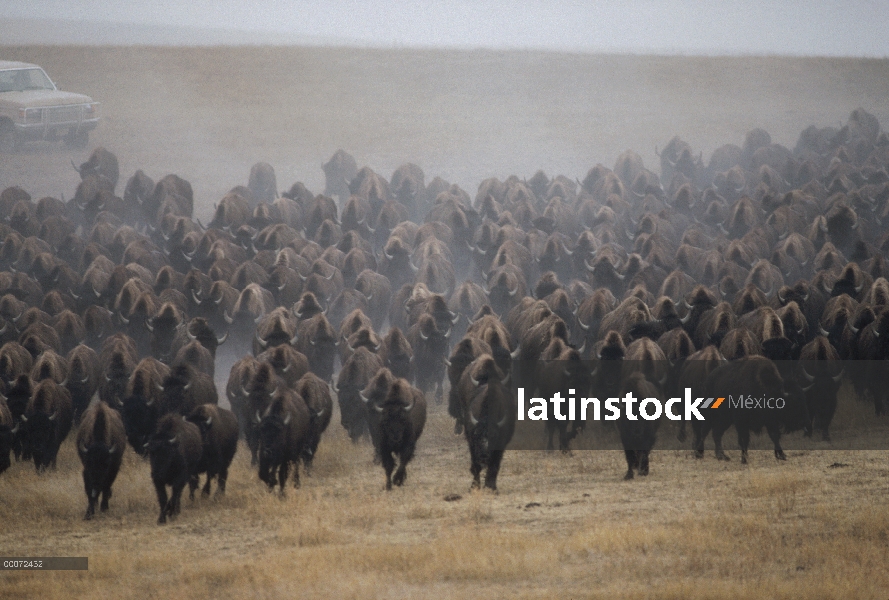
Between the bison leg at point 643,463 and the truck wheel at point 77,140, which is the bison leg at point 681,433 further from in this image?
the truck wheel at point 77,140

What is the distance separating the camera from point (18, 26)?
30.3 meters

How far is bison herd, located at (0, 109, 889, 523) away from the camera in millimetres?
11531

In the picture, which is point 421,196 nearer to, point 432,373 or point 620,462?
point 432,373

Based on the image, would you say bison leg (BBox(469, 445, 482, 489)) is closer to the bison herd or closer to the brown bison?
the bison herd

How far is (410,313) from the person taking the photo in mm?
15898

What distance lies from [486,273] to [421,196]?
6526 mm

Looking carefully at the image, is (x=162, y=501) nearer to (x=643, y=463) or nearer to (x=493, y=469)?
(x=493, y=469)

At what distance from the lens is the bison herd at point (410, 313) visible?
11531mm

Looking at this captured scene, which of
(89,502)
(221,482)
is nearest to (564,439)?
(221,482)

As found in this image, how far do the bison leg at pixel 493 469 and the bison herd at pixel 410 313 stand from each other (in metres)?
0.02

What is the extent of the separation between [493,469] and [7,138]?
20.0 m

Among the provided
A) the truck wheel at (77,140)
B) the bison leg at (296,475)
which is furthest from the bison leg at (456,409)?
the truck wheel at (77,140)

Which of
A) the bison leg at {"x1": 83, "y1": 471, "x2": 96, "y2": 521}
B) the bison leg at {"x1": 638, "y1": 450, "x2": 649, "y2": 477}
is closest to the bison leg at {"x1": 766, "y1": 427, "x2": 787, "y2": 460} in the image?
the bison leg at {"x1": 638, "y1": 450, "x2": 649, "y2": 477}

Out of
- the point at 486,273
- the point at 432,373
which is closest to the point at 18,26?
the point at 486,273
